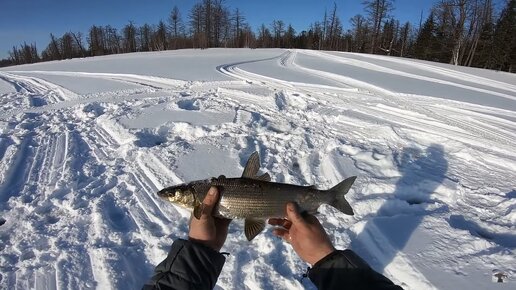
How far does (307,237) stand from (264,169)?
9.68 feet

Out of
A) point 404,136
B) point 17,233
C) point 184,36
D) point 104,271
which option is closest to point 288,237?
point 104,271

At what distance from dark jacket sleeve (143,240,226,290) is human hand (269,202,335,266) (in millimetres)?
514

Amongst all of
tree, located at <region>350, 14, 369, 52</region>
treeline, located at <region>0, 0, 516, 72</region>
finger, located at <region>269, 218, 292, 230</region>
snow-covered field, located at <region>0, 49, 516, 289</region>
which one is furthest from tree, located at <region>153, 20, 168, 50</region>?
finger, located at <region>269, 218, 292, 230</region>

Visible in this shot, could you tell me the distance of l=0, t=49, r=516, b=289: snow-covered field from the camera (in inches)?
130

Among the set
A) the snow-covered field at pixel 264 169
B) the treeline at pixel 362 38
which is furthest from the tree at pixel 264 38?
the snow-covered field at pixel 264 169

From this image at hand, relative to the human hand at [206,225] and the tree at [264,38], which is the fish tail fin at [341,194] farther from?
the tree at [264,38]

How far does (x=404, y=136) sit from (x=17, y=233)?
6.05m

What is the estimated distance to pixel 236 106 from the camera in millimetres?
8555

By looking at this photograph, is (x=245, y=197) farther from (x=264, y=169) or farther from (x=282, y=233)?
(x=264, y=169)

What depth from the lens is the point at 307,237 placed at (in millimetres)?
2246

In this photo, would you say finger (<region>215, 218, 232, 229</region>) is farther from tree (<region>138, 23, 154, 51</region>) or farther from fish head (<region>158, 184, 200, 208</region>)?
tree (<region>138, 23, 154, 51</region>)

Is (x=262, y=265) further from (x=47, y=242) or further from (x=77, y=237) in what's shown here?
(x=47, y=242)

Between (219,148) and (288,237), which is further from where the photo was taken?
(219,148)

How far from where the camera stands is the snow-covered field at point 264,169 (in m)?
3.31
